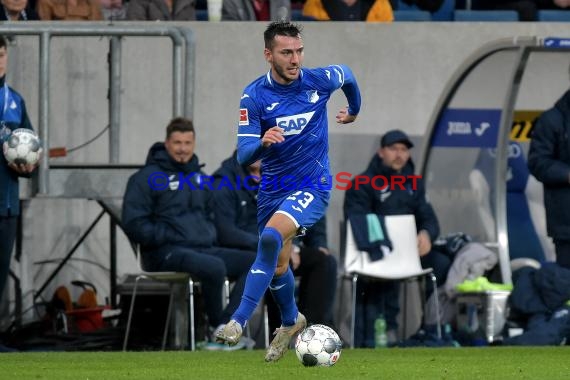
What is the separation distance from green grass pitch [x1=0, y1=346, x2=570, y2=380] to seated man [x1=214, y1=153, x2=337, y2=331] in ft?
5.26

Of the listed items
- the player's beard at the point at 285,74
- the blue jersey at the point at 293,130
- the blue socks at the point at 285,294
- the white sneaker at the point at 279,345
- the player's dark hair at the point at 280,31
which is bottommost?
the white sneaker at the point at 279,345

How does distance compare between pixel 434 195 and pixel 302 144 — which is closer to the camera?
pixel 302 144

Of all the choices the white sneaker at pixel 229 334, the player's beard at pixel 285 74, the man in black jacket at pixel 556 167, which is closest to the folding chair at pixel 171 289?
the man in black jacket at pixel 556 167

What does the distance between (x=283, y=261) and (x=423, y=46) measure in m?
6.06

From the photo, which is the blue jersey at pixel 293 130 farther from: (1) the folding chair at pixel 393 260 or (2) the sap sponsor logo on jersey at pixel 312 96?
(1) the folding chair at pixel 393 260

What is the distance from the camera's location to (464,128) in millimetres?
14758

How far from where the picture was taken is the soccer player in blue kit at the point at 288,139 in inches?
359

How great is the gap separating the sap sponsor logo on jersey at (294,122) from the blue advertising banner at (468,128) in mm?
5317

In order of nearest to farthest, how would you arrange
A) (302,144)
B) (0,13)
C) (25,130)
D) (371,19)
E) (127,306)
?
(302,144), (25,130), (127,306), (0,13), (371,19)

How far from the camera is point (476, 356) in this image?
10367 millimetres

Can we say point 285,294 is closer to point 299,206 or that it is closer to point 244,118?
point 299,206

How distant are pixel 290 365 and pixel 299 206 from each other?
987 millimetres

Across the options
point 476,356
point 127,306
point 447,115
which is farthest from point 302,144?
point 447,115

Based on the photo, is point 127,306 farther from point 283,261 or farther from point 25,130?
point 283,261
